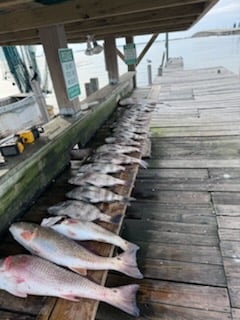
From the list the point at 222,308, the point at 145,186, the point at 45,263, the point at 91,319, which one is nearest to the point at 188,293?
the point at 222,308

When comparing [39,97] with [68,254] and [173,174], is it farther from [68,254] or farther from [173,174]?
[68,254]

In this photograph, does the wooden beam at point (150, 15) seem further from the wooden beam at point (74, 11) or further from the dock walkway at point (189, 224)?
the dock walkway at point (189, 224)

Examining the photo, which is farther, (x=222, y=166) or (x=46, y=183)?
(x=222, y=166)

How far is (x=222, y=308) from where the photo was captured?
1452mm

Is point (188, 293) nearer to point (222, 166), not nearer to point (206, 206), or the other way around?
point (206, 206)

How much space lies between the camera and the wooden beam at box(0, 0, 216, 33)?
213cm

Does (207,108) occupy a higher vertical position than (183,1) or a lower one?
lower

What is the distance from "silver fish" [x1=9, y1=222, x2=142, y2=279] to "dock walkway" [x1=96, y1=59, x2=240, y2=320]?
1.19ft

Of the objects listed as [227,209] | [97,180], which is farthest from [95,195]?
[227,209]

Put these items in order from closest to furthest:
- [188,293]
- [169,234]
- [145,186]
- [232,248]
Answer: [188,293]
[232,248]
[169,234]
[145,186]

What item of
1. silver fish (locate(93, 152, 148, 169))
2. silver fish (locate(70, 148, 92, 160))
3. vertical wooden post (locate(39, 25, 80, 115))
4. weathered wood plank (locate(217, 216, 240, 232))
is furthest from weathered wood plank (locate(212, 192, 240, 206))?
vertical wooden post (locate(39, 25, 80, 115))

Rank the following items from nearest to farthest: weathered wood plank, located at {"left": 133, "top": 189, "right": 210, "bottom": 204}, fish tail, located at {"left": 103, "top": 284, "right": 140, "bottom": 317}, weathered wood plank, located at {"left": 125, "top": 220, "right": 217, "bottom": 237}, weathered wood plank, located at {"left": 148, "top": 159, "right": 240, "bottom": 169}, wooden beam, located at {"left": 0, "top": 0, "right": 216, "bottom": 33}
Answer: fish tail, located at {"left": 103, "top": 284, "right": 140, "bottom": 317} → weathered wood plank, located at {"left": 125, "top": 220, "right": 217, "bottom": 237} → wooden beam, located at {"left": 0, "top": 0, "right": 216, "bottom": 33} → weathered wood plank, located at {"left": 133, "top": 189, "right": 210, "bottom": 204} → weathered wood plank, located at {"left": 148, "top": 159, "right": 240, "bottom": 169}

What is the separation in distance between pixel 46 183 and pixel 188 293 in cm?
147

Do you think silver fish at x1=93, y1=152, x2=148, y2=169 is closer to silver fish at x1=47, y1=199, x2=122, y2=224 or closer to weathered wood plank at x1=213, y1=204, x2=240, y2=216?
silver fish at x1=47, y1=199, x2=122, y2=224
